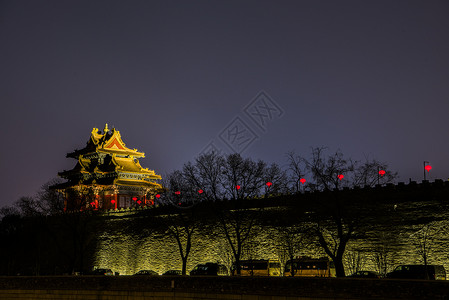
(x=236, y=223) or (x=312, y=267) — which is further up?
(x=236, y=223)

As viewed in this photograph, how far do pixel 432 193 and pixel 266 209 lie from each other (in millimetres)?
12082

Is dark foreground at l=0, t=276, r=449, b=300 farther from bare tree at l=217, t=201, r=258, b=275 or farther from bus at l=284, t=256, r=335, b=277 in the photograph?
bare tree at l=217, t=201, r=258, b=275

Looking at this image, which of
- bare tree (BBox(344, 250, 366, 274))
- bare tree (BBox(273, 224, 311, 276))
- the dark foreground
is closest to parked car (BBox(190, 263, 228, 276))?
bare tree (BBox(273, 224, 311, 276))

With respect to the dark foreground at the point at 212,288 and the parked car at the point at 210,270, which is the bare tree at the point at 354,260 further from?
the dark foreground at the point at 212,288

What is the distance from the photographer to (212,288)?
2416 cm

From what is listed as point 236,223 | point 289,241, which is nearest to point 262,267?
point 289,241

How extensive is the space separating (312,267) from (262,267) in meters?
3.50

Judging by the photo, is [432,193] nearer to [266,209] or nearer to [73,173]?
[266,209]

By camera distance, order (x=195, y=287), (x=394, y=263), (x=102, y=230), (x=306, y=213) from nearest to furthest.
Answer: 1. (x=195, y=287)
2. (x=394, y=263)
3. (x=306, y=213)
4. (x=102, y=230)

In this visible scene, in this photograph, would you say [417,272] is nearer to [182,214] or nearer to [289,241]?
[289,241]

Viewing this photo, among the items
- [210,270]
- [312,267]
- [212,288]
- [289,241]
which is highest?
[289,241]

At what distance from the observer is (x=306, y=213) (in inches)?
1439

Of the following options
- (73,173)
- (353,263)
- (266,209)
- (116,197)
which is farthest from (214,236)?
(73,173)

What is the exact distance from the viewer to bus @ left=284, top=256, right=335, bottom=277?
1298 inches
